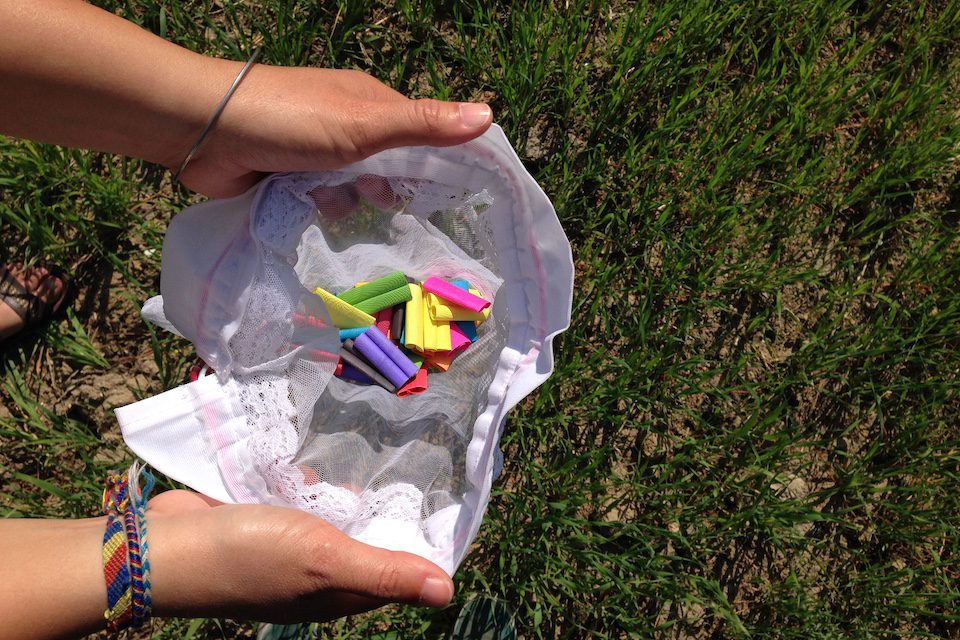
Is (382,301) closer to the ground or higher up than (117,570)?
higher up

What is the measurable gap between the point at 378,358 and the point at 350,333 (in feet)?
0.25

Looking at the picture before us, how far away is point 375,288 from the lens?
125 centimetres

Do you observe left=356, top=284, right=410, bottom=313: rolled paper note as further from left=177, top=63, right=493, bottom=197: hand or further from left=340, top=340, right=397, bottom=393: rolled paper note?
left=177, top=63, right=493, bottom=197: hand

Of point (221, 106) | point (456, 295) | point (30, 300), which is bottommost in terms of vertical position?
point (30, 300)

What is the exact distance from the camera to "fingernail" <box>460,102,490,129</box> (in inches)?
37.6

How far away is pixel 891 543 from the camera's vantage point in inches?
57.0

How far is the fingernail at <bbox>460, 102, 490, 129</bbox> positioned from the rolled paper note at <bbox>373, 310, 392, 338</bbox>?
1.56 ft

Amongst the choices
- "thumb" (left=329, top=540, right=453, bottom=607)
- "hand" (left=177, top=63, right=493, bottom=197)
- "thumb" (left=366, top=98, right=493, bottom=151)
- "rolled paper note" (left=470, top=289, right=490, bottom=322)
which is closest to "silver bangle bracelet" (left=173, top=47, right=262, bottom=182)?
"hand" (left=177, top=63, right=493, bottom=197)

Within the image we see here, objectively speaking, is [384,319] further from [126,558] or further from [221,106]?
[126,558]

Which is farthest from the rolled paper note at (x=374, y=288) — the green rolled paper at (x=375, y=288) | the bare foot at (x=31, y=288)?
the bare foot at (x=31, y=288)

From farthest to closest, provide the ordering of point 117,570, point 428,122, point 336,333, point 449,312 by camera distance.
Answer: point 449,312
point 336,333
point 428,122
point 117,570

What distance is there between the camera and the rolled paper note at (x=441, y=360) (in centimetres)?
130

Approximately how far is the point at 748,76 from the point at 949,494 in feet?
3.42

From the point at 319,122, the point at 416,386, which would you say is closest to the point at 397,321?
the point at 416,386
